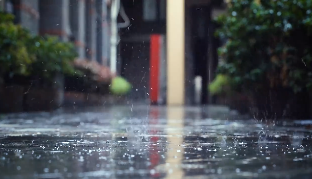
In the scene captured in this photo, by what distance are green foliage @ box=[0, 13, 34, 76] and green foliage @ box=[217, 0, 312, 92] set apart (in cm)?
409

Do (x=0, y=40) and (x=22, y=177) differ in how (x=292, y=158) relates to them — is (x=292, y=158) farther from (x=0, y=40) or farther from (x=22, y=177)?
(x=0, y=40)

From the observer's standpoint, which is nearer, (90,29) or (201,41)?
(90,29)

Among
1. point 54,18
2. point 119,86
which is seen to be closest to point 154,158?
point 54,18

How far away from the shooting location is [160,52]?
34062 millimetres

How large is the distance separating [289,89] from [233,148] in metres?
7.20

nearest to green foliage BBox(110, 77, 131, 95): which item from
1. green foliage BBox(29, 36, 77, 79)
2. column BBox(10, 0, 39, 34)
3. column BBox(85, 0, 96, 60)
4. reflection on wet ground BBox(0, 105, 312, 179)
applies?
column BBox(85, 0, 96, 60)

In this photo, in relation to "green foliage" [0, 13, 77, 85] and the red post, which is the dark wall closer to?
the red post

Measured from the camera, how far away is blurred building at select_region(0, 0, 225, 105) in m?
22.7

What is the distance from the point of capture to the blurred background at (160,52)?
1097 centimetres

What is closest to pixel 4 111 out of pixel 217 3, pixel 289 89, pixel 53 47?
pixel 53 47

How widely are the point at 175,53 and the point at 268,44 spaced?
19984 millimetres

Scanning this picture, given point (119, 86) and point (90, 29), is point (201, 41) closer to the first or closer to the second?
point (119, 86)

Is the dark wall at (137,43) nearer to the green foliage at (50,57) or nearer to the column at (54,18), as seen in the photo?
the column at (54,18)

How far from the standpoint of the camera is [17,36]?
13.6 metres
